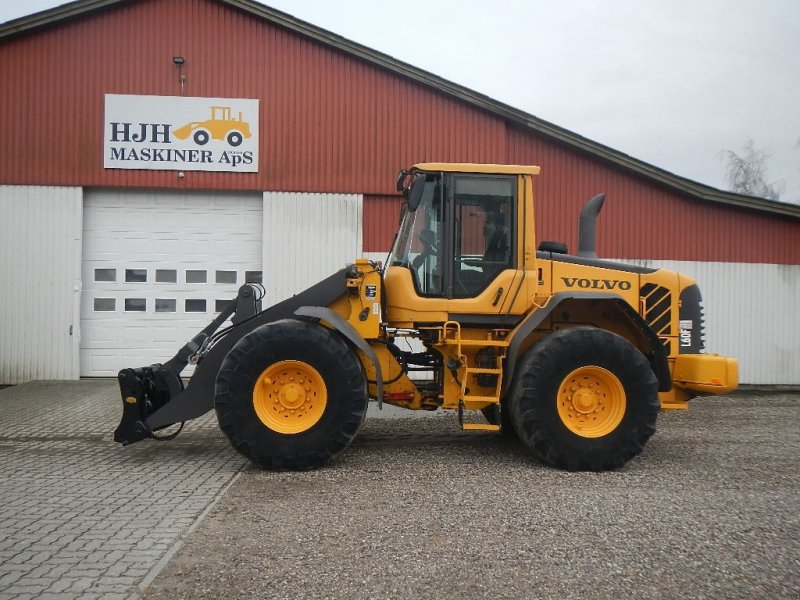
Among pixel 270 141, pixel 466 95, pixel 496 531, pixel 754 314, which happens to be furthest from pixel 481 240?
pixel 754 314

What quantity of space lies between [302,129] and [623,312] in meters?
7.81

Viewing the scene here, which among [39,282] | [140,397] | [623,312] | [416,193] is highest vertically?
[416,193]

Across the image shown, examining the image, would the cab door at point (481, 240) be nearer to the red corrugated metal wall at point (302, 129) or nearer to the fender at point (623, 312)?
the fender at point (623, 312)

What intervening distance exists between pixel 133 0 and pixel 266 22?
2360 millimetres

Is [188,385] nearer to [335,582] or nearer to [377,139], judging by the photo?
[335,582]

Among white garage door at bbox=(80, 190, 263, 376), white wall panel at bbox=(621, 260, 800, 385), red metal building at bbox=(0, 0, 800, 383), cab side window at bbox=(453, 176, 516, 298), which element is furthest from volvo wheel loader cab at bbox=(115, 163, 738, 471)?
white wall panel at bbox=(621, 260, 800, 385)

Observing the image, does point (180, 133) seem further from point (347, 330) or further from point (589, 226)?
point (589, 226)

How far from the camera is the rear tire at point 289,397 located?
19.8ft

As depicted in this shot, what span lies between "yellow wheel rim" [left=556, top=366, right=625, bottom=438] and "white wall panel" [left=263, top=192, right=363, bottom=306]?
6.76m

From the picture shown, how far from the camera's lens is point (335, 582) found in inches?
147

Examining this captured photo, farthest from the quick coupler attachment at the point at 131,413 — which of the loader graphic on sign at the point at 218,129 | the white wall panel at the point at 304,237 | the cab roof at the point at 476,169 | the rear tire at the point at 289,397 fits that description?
the loader graphic on sign at the point at 218,129

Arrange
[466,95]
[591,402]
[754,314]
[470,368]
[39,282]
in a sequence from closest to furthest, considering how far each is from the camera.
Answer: [591,402], [470,368], [39,282], [466,95], [754,314]

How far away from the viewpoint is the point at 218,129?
12.3m

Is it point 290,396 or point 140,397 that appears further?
point 140,397
